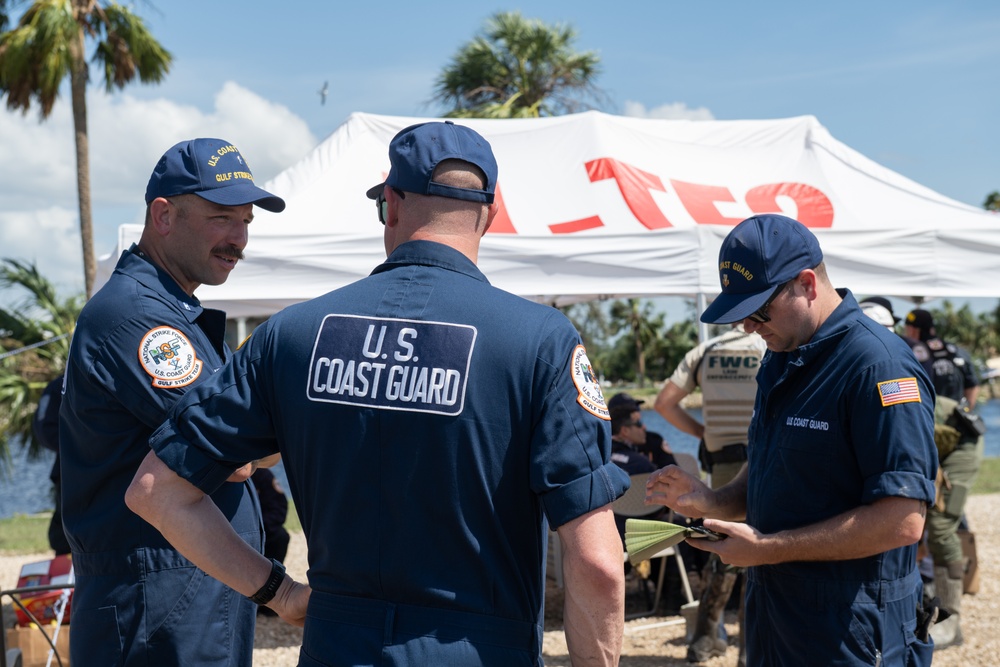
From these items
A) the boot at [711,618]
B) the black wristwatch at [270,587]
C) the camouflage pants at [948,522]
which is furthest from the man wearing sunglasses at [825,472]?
the camouflage pants at [948,522]

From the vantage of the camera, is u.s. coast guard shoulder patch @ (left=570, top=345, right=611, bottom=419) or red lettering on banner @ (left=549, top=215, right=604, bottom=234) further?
red lettering on banner @ (left=549, top=215, right=604, bottom=234)

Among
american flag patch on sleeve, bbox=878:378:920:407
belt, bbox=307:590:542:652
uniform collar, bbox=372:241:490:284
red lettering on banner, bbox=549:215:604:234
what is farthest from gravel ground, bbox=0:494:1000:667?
uniform collar, bbox=372:241:490:284

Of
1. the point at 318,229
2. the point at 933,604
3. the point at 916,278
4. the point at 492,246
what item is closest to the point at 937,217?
the point at 916,278

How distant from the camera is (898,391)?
2.28 meters

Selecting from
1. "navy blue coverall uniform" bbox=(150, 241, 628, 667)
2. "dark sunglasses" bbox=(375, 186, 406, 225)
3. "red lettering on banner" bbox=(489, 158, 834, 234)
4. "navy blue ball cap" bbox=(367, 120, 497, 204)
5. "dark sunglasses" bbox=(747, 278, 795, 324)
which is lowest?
"navy blue coverall uniform" bbox=(150, 241, 628, 667)

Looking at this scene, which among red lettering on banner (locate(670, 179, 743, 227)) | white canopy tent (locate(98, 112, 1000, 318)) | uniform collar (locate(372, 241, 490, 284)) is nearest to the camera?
uniform collar (locate(372, 241, 490, 284))

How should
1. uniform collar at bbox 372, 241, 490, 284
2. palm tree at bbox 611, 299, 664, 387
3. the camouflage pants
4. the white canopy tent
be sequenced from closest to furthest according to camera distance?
uniform collar at bbox 372, 241, 490, 284
the white canopy tent
the camouflage pants
palm tree at bbox 611, 299, 664, 387

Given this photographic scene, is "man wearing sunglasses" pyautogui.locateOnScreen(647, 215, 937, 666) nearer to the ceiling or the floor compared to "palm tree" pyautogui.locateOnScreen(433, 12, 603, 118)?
nearer to the floor

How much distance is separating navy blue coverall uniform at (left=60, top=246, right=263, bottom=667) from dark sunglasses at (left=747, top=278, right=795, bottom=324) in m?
1.34

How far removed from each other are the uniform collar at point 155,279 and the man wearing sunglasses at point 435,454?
838mm

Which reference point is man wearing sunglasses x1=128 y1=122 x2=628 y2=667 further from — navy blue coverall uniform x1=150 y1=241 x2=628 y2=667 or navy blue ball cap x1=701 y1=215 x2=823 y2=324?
navy blue ball cap x1=701 y1=215 x2=823 y2=324

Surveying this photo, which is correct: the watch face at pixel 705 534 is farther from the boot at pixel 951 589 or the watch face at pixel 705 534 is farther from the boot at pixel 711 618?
the boot at pixel 951 589

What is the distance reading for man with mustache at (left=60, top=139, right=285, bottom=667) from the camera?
2.35 metres

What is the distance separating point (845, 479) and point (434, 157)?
129cm
